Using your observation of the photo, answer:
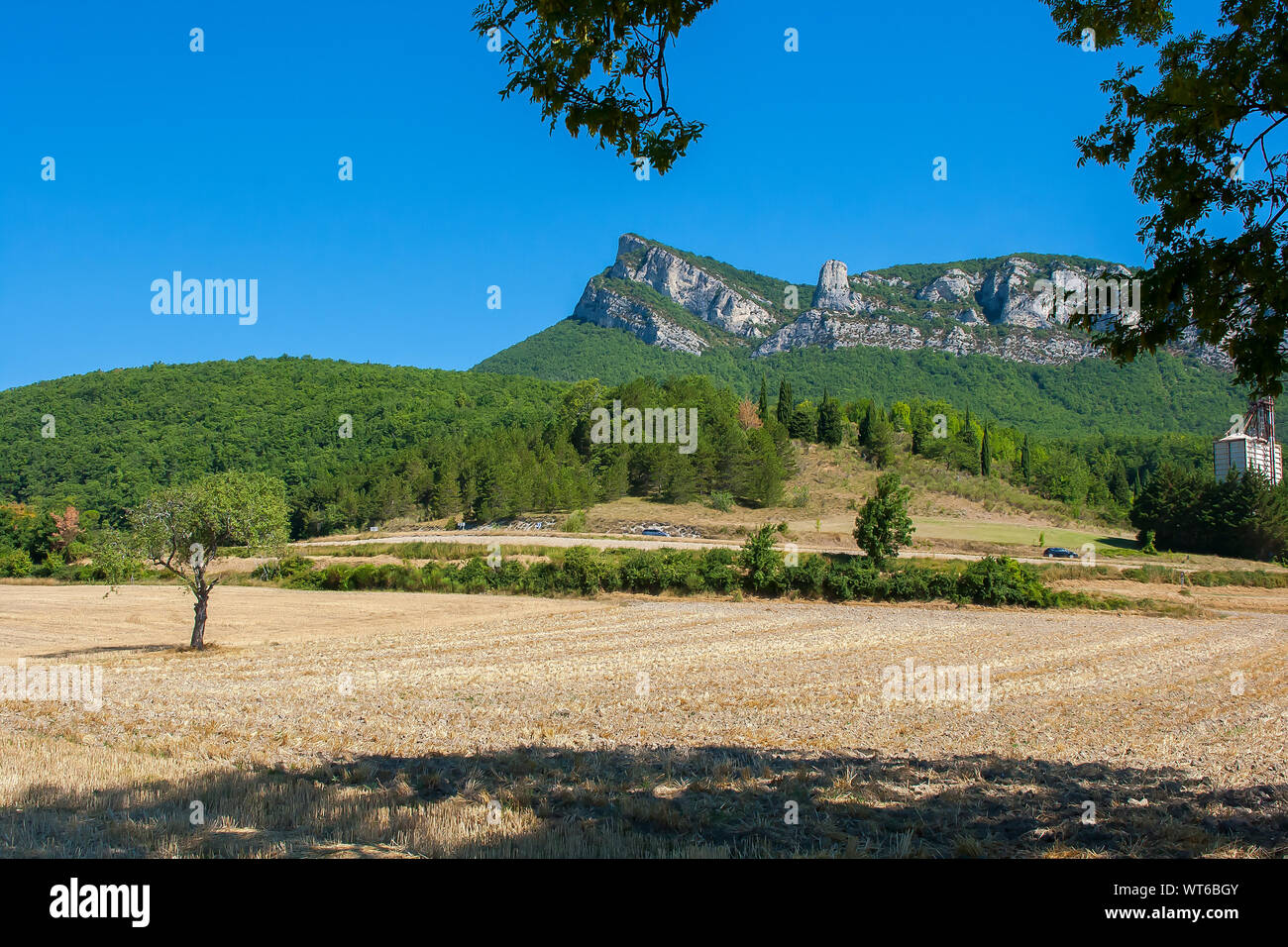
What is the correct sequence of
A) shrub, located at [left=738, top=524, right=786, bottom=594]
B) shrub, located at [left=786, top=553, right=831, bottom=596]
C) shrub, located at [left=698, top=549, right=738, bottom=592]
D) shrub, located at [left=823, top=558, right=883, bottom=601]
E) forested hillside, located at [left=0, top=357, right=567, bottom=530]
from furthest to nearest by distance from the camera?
1. forested hillside, located at [left=0, top=357, right=567, bottom=530]
2. shrub, located at [left=698, top=549, right=738, bottom=592]
3. shrub, located at [left=738, top=524, right=786, bottom=594]
4. shrub, located at [left=786, top=553, right=831, bottom=596]
5. shrub, located at [left=823, top=558, right=883, bottom=601]

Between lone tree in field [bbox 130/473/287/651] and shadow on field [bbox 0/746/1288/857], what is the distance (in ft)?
51.5

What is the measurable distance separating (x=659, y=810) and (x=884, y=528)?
41.4 meters

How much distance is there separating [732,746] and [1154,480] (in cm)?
7313

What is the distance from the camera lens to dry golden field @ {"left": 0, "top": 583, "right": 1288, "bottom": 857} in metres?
6.93

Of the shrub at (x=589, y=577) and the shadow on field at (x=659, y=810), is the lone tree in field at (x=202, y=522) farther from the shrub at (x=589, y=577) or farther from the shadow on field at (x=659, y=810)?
the shrub at (x=589, y=577)

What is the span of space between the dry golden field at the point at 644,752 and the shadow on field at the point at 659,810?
41 mm

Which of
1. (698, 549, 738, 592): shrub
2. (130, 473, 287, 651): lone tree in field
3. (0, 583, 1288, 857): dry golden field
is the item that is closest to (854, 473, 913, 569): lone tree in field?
(698, 549, 738, 592): shrub

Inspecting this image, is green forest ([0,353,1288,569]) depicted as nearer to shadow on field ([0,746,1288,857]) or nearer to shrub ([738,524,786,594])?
shrub ([738,524,786,594])

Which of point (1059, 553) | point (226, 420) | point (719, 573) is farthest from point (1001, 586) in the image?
point (226, 420)

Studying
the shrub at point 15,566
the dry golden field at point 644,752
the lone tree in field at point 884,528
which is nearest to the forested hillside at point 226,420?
the shrub at point 15,566

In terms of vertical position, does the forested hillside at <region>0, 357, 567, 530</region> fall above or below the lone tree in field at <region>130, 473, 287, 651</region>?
above
